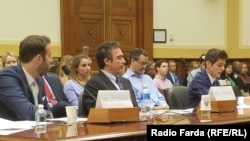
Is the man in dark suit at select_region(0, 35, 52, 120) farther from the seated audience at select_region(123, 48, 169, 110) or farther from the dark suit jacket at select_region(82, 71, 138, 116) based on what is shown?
the seated audience at select_region(123, 48, 169, 110)

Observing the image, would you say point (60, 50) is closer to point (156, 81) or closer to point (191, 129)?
point (156, 81)

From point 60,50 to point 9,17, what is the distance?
3.81 ft

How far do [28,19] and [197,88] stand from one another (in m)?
4.79

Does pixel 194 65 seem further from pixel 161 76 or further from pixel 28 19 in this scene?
pixel 28 19

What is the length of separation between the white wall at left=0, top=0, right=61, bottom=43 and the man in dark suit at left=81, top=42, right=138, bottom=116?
15.7 ft

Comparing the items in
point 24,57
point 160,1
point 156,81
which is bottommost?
point 156,81

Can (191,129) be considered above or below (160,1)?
below

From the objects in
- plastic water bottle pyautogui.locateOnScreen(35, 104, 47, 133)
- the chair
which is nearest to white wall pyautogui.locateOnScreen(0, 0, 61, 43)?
the chair

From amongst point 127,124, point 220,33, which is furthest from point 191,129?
point 220,33

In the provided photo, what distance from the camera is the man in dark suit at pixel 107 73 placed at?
3.87 m

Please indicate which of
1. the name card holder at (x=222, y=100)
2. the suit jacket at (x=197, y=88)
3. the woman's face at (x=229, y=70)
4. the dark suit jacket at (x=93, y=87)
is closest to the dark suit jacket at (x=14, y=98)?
the dark suit jacket at (x=93, y=87)

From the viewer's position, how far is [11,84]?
3.39m

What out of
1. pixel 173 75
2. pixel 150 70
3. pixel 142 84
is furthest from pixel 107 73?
pixel 173 75

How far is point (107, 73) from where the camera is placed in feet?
13.2
